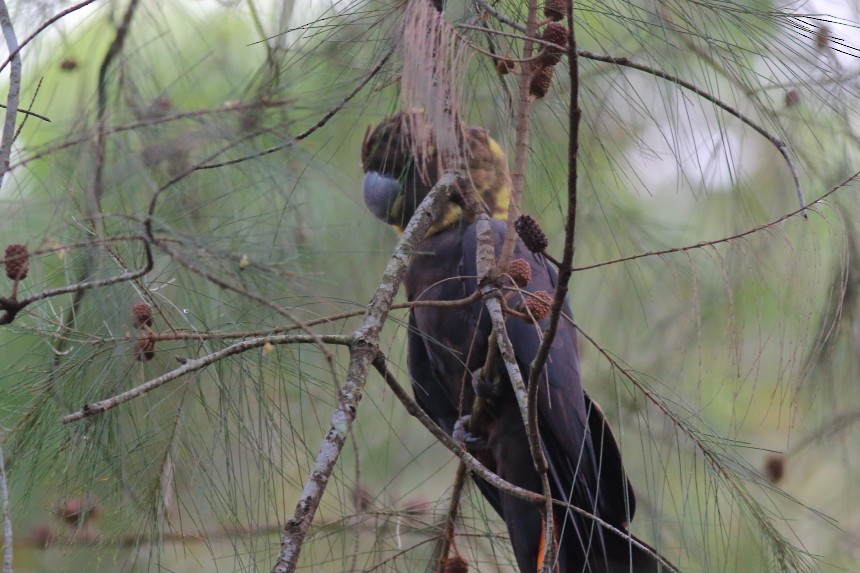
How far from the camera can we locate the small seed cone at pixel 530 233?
126cm

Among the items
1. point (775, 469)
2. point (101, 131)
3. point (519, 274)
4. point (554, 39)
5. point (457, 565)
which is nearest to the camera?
point (101, 131)

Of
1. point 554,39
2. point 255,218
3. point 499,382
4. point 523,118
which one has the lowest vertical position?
point 499,382

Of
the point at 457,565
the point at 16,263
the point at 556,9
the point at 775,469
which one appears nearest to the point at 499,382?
the point at 457,565

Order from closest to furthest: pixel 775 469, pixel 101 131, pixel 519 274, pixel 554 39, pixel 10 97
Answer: pixel 101 131 → pixel 10 97 → pixel 554 39 → pixel 519 274 → pixel 775 469

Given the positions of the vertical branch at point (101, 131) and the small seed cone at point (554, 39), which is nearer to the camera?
the vertical branch at point (101, 131)

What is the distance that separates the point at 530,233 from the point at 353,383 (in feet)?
1.13

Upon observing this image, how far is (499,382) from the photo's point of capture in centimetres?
206

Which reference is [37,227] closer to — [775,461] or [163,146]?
[163,146]

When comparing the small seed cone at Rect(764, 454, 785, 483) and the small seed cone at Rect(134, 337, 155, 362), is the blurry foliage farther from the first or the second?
the small seed cone at Rect(764, 454, 785, 483)

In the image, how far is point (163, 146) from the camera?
100 centimetres

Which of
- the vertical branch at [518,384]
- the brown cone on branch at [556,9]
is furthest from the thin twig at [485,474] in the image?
the brown cone on branch at [556,9]

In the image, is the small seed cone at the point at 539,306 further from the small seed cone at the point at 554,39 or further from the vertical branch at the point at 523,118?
the small seed cone at the point at 554,39

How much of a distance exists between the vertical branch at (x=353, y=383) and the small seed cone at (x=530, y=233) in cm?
23

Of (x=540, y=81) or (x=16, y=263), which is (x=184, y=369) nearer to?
(x=16, y=263)
